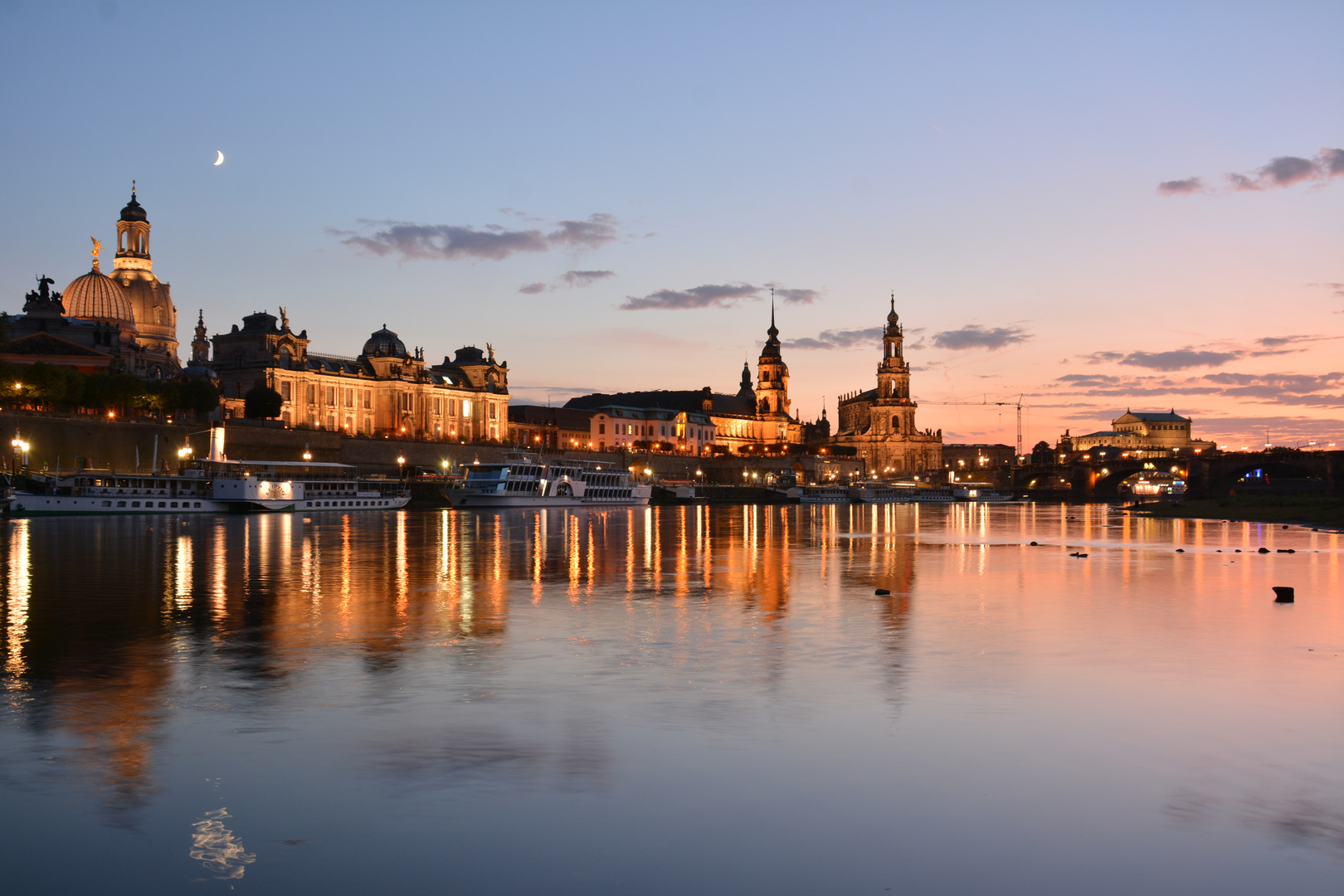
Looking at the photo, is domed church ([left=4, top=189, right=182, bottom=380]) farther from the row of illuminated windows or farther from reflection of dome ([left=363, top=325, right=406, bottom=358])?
reflection of dome ([left=363, top=325, right=406, bottom=358])

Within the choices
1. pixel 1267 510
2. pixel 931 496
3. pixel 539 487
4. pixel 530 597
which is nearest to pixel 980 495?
pixel 931 496

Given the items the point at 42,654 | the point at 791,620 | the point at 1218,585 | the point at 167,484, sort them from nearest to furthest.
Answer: the point at 42,654, the point at 791,620, the point at 1218,585, the point at 167,484

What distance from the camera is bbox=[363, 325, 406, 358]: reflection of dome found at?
15188 centimetres

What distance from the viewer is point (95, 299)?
135 metres

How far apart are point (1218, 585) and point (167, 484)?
226 feet

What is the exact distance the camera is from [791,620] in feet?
70.9

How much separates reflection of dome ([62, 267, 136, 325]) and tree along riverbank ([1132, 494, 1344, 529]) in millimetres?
121092

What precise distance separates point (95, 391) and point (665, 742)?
343 feet

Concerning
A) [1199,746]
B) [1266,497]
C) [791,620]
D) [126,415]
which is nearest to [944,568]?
[791,620]

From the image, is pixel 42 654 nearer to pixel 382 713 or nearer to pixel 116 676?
pixel 116 676

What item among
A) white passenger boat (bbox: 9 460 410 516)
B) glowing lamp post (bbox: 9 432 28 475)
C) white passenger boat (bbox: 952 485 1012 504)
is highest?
glowing lamp post (bbox: 9 432 28 475)

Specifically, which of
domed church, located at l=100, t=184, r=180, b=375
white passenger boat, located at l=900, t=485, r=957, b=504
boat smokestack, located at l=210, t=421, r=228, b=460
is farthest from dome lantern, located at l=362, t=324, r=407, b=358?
white passenger boat, located at l=900, t=485, r=957, b=504

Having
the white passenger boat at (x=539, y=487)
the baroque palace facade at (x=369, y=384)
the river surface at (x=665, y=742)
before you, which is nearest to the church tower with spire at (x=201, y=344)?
the baroque palace facade at (x=369, y=384)

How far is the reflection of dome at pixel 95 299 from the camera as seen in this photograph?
134625mm
